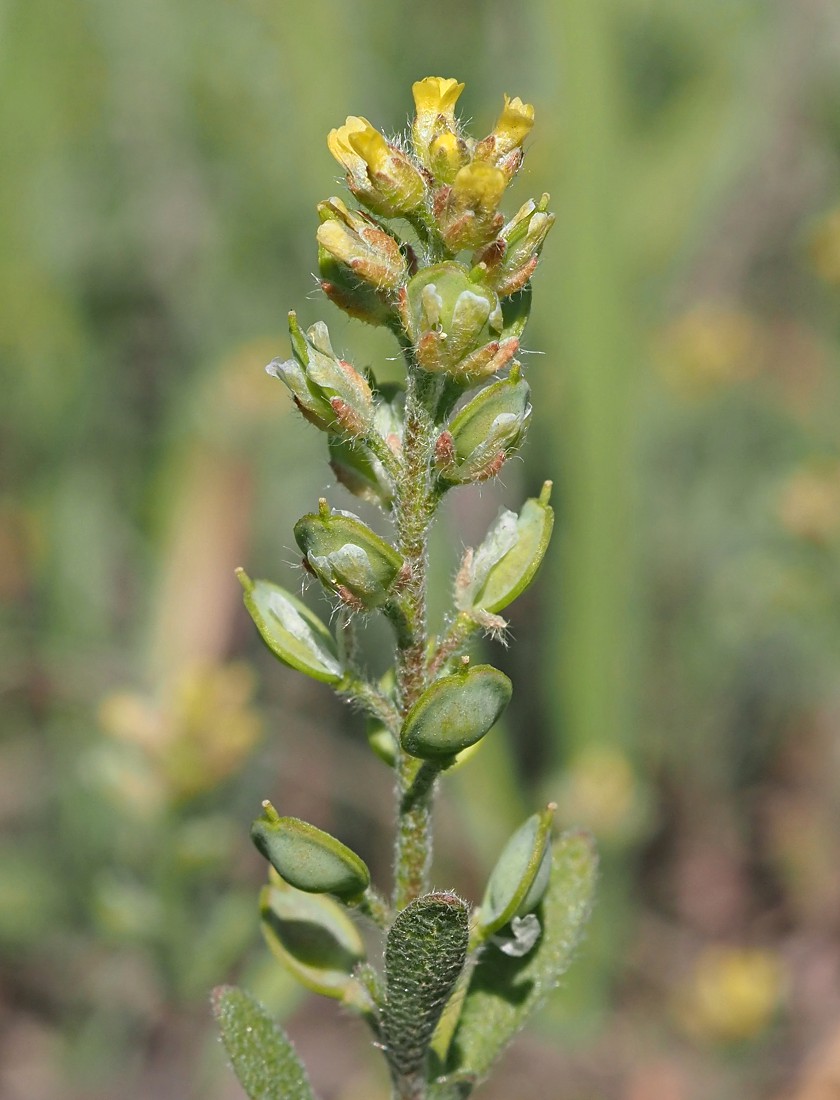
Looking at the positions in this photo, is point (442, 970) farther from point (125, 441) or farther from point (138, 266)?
point (138, 266)

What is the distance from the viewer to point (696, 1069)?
3.40 m

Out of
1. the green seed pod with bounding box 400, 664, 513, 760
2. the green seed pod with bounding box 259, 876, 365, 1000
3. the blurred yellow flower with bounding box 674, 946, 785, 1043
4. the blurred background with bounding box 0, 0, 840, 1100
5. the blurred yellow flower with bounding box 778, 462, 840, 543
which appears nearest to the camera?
the green seed pod with bounding box 400, 664, 513, 760

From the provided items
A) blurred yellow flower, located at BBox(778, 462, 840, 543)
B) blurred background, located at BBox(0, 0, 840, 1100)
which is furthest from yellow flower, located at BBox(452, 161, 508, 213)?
blurred yellow flower, located at BBox(778, 462, 840, 543)

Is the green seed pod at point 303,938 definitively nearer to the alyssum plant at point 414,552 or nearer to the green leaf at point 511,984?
the alyssum plant at point 414,552

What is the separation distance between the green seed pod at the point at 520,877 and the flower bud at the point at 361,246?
0.58 m

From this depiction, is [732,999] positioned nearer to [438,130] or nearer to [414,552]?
[414,552]

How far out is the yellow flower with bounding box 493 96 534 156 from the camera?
128cm

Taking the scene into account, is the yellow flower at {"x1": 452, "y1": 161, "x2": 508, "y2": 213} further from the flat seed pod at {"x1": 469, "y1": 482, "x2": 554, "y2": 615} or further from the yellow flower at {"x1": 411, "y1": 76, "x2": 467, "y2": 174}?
the flat seed pod at {"x1": 469, "y1": 482, "x2": 554, "y2": 615}

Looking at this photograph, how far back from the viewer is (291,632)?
4.49 feet

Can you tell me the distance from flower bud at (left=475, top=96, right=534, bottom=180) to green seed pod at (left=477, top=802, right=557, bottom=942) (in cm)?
67

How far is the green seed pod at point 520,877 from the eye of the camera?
1304 mm

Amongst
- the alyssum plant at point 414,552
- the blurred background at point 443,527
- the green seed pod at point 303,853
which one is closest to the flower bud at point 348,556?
the alyssum plant at point 414,552

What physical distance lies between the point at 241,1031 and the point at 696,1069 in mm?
2443

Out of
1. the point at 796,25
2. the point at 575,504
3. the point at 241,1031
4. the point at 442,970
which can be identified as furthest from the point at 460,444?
the point at 796,25
